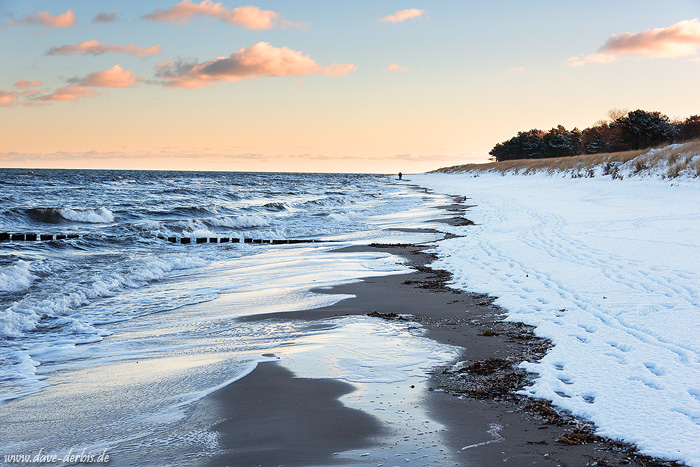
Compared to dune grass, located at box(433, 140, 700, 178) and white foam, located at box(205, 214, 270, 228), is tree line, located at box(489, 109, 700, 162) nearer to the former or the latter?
dune grass, located at box(433, 140, 700, 178)

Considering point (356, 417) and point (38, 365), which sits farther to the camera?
point (38, 365)

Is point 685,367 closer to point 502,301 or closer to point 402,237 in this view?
point 502,301

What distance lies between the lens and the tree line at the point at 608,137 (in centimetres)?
5591

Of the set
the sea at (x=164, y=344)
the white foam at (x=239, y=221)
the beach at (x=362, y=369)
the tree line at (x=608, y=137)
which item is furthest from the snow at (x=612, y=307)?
the tree line at (x=608, y=137)

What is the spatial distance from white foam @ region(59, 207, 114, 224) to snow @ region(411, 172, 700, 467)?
1586 cm

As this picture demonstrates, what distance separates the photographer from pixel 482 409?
3.76 meters

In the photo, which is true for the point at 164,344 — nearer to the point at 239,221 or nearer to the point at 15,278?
the point at 15,278

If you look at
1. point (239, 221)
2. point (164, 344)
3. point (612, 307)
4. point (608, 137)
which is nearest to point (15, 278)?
point (164, 344)

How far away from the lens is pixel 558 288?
23.5ft

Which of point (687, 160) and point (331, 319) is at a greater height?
point (687, 160)

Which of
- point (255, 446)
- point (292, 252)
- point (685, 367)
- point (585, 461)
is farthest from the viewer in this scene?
point (292, 252)

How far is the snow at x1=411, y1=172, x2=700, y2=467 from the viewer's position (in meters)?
3.46

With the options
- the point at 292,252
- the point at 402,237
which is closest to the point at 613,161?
the point at 402,237

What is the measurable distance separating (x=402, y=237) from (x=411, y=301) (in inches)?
323
